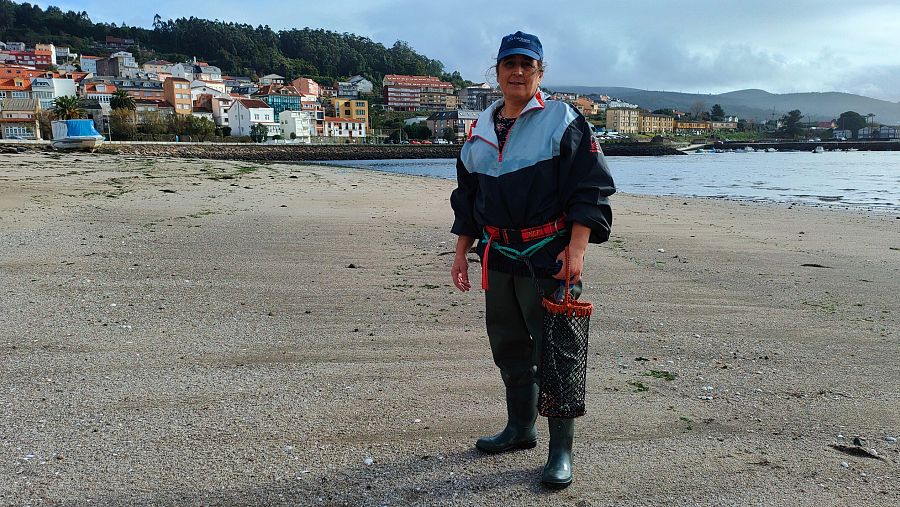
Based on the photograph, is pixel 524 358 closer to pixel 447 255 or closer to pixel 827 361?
pixel 827 361

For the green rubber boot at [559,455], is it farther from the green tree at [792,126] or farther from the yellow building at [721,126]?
the yellow building at [721,126]

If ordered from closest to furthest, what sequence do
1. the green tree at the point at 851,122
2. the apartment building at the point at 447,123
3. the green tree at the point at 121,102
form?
the green tree at the point at 121,102, the apartment building at the point at 447,123, the green tree at the point at 851,122

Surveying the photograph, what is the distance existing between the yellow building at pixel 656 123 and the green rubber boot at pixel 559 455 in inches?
7001

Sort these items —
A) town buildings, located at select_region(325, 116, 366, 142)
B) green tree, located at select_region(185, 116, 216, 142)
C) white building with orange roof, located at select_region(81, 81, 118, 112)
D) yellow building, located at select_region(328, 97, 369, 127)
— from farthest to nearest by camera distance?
yellow building, located at select_region(328, 97, 369, 127)
town buildings, located at select_region(325, 116, 366, 142)
white building with orange roof, located at select_region(81, 81, 118, 112)
green tree, located at select_region(185, 116, 216, 142)

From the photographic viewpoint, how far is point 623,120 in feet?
547

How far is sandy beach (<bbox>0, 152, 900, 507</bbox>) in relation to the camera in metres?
2.73

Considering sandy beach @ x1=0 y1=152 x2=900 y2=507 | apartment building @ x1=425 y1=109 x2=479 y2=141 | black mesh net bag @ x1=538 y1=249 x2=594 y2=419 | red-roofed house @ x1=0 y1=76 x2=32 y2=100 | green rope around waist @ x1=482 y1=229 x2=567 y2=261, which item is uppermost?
red-roofed house @ x1=0 y1=76 x2=32 y2=100

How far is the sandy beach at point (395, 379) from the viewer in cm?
273

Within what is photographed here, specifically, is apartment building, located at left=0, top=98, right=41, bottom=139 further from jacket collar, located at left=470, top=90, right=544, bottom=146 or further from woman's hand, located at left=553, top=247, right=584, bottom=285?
woman's hand, located at left=553, top=247, right=584, bottom=285

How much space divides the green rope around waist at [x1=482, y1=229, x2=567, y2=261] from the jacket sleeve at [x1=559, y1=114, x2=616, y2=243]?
12 centimetres

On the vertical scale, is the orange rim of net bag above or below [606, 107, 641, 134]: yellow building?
below

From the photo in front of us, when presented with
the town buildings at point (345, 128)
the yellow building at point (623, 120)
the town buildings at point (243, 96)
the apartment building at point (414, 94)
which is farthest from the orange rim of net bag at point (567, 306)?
the yellow building at point (623, 120)

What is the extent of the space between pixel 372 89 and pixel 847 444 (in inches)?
7042

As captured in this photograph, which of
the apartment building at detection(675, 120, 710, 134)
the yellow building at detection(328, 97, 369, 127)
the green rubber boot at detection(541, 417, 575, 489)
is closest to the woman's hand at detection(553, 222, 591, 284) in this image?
the green rubber boot at detection(541, 417, 575, 489)
